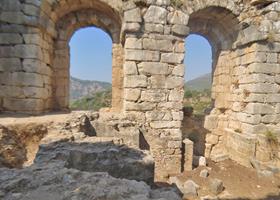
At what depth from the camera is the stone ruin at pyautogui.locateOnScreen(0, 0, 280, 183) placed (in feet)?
16.6

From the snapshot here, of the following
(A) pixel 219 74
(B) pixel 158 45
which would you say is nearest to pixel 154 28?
(B) pixel 158 45

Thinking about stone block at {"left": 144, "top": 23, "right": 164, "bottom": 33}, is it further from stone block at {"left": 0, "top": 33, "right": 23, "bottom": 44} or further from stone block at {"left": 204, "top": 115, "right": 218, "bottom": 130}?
stone block at {"left": 204, "top": 115, "right": 218, "bottom": 130}

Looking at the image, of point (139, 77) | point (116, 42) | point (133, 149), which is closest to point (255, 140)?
point (139, 77)

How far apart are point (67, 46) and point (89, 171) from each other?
4413 millimetres

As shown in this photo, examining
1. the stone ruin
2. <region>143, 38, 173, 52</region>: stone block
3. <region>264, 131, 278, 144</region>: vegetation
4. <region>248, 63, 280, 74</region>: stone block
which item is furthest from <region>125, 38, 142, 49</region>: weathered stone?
<region>264, 131, 278, 144</region>: vegetation

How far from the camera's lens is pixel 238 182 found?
16.9 ft

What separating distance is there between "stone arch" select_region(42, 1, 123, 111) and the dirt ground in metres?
2.95

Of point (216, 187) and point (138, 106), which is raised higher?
point (138, 106)

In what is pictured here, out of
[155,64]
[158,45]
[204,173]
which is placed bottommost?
[204,173]

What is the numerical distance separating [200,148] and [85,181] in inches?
232

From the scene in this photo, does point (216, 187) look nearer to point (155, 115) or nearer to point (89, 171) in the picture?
point (155, 115)

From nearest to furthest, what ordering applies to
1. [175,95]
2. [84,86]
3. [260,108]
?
1. [175,95]
2. [260,108]
3. [84,86]

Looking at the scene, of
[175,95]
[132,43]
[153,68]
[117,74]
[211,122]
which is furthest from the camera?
[211,122]

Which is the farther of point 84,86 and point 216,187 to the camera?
point 84,86
